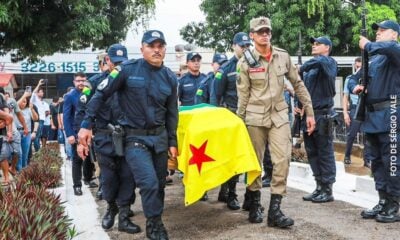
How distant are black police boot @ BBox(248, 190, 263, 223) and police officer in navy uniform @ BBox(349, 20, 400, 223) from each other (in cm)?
109

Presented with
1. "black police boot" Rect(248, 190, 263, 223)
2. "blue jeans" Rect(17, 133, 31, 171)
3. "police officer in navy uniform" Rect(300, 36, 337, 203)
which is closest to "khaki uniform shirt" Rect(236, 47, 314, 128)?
"black police boot" Rect(248, 190, 263, 223)

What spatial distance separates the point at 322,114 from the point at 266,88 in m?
1.48

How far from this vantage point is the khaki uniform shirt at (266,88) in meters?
5.37

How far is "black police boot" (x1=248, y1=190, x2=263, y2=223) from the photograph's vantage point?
5.41 metres

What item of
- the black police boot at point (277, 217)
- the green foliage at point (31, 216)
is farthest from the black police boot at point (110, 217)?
the black police boot at point (277, 217)

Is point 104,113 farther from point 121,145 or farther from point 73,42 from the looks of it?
point 73,42

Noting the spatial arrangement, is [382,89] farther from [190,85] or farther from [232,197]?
[190,85]

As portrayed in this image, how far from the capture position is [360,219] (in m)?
5.50

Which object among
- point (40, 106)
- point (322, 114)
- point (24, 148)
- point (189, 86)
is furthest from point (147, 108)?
point (40, 106)

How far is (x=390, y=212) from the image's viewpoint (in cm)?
536

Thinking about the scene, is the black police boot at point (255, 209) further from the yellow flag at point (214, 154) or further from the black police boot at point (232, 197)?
the black police boot at point (232, 197)

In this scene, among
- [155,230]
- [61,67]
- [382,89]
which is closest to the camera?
[155,230]

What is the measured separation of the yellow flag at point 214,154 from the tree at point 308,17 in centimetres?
1724

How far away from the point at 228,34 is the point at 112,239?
69.7 feet
